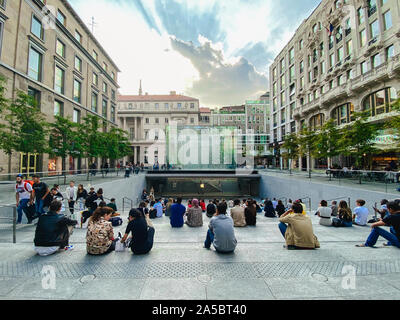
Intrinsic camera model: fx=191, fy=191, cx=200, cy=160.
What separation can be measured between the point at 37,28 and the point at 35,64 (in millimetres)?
3862

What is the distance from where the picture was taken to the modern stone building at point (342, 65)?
19.8 m

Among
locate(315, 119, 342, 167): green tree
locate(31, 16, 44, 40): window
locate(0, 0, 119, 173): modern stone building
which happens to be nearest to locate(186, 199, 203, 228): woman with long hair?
locate(0, 0, 119, 173): modern stone building

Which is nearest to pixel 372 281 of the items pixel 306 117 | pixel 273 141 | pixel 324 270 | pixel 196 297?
pixel 324 270

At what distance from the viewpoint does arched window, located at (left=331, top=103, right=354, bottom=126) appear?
25.1 m

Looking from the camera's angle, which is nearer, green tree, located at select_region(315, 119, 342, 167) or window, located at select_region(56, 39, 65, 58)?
green tree, located at select_region(315, 119, 342, 167)

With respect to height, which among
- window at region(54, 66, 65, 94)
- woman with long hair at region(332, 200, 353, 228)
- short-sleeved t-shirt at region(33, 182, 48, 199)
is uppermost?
window at region(54, 66, 65, 94)

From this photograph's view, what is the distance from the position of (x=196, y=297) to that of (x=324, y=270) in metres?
2.50

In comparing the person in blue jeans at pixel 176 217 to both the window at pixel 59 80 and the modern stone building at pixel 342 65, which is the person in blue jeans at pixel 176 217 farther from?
the window at pixel 59 80

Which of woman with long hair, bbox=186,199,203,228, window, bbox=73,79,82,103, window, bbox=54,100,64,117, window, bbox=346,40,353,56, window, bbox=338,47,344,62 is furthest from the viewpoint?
window, bbox=73,79,82,103

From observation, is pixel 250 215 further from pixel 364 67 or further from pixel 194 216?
pixel 364 67

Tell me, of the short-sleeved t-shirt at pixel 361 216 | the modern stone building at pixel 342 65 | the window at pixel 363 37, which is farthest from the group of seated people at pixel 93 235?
the window at pixel 363 37

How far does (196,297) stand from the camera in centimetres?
280

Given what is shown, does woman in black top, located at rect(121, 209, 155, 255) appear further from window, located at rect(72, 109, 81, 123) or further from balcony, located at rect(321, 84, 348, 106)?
balcony, located at rect(321, 84, 348, 106)

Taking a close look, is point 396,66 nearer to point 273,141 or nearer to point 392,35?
point 392,35
